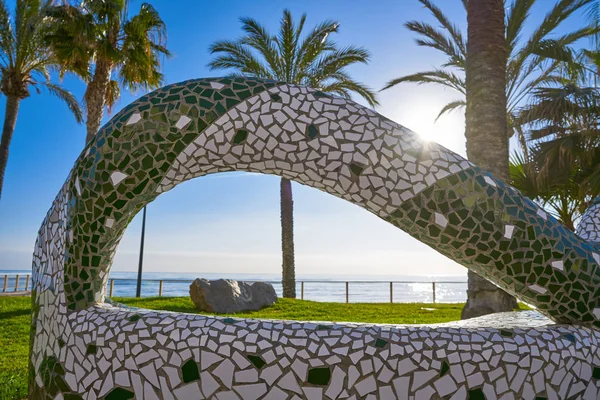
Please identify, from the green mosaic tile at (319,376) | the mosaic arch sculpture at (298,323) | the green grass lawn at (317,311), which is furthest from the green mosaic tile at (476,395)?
the green grass lawn at (317,311)

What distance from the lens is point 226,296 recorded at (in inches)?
460

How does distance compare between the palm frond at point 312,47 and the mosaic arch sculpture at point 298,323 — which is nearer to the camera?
the mosaic arch sculpture at point 298,323

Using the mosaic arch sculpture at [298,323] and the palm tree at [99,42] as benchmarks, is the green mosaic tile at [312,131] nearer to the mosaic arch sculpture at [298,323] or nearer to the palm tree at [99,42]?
the mosaic arch sculpture at [298,323]

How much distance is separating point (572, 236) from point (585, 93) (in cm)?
1170

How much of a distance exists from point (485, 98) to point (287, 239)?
9632 mm

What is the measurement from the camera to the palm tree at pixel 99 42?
13.0 meters

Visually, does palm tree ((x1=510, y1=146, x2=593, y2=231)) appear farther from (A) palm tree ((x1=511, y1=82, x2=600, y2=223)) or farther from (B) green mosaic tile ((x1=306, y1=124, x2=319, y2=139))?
(B) green mosaic tile ((x1=306, y1=124, x2=319, y2=139))

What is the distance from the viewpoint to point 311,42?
1477 cm

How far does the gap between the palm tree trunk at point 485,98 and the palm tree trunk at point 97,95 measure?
9920mm

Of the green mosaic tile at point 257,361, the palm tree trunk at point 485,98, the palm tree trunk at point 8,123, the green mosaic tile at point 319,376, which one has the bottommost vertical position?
the green mosaic tile at point 319,376

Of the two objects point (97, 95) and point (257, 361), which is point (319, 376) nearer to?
point (257, 361)

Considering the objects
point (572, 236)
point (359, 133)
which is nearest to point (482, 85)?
point (572, 236)

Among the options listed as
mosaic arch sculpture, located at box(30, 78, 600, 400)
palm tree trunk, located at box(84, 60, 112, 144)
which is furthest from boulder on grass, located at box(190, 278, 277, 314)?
mosaic arch sculpture, located at box(30, 78, 600, 400)

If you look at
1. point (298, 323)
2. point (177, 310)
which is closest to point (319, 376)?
point (298, 323)
